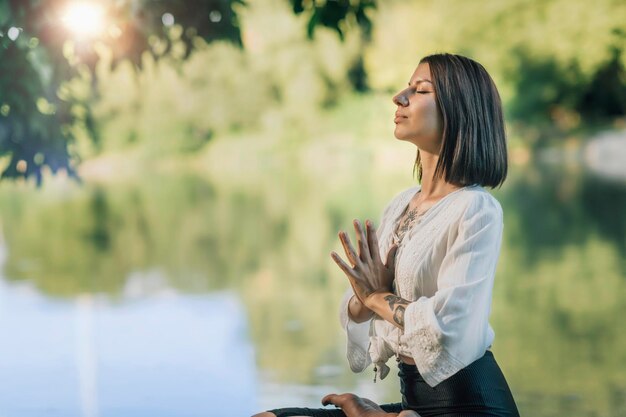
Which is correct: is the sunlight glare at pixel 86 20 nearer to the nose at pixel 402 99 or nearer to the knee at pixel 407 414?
the nose at pixel 402 99

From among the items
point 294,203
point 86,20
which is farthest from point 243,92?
point 86,20

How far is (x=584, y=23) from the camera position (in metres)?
12.3

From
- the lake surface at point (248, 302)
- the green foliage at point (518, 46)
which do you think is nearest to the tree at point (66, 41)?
the lake surface at point (248, 302)

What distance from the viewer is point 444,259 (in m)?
1.18

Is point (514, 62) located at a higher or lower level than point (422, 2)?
lower

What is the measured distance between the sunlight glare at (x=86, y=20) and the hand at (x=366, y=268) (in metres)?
2.74

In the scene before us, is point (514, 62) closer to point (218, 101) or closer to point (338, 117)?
point (338, 117)

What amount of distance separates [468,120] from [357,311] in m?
0.26

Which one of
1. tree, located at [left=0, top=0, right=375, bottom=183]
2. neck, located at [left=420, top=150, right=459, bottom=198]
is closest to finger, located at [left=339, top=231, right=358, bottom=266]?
neck, located at [left=420, top=150, right=459, bottom=198]

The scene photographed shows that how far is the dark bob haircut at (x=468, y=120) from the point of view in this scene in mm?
1210

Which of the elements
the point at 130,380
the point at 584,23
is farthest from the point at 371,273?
the point at 584,23

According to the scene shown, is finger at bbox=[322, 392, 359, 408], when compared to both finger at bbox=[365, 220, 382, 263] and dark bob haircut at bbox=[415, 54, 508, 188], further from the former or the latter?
dark bob haircut at bbox=[415, 54, 508, 188]

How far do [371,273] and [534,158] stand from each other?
39.4 ft

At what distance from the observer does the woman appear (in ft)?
3.82
